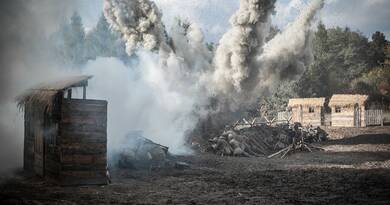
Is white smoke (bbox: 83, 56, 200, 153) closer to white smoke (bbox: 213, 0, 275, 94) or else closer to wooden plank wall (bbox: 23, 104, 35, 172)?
wooden plank wall (bbox: 23, 104, 35, 172)

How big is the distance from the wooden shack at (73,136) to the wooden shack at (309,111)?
1613 inches

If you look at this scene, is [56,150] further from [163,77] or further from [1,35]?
[163,77]

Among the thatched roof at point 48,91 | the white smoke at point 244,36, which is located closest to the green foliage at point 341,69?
the white smoke at point 244,36

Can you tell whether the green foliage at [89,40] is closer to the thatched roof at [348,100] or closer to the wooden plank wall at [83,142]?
the thatched roof at [348,100]

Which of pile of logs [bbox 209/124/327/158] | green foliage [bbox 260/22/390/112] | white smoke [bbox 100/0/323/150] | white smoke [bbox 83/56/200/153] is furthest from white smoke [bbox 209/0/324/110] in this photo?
green foliage [bbox 260/22/390/112]

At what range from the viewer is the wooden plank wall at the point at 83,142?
14.9m

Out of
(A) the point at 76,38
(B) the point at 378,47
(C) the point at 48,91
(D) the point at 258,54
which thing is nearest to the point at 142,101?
(D) the point at 258,54

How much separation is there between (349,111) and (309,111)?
461 centimetres

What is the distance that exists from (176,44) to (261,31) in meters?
8.60

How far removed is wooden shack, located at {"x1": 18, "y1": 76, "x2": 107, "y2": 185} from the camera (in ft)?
48.8

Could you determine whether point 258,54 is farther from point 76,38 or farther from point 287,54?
point 76,38

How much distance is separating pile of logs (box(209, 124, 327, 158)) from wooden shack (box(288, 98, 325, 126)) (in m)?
13.6

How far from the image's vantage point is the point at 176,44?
3869 cm

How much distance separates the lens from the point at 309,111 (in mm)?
53375
